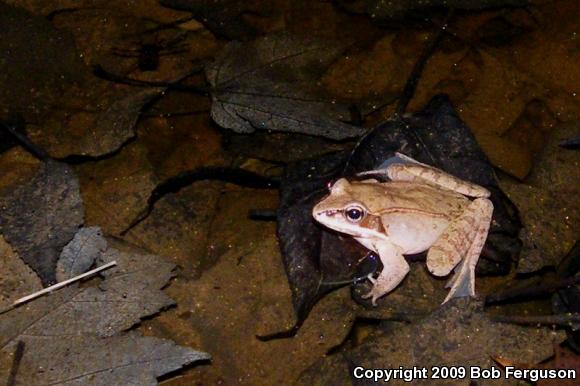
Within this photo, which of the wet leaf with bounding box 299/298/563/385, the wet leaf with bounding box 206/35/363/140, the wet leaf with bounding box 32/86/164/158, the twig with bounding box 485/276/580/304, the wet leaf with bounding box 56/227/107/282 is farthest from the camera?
the wet leaf with bounding box 32/86/164/158

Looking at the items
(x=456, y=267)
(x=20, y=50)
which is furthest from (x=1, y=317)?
(x=456, y=267)

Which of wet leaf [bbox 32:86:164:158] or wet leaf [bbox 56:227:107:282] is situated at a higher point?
wet leaf [bbox 32:86:164:158]

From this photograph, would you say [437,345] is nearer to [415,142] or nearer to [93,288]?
[415,142]

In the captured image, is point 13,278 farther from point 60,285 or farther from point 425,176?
point 425,176

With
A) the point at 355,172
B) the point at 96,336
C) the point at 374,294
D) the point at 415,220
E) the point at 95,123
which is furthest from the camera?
the point at 95,123

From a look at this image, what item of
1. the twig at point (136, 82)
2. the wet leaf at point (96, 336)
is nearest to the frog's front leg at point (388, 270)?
the wet leaf at point (96, 336)

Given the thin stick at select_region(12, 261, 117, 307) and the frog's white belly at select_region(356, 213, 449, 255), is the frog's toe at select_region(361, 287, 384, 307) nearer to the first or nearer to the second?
the frog's white belly at select_region(356, 213, 449, 255)

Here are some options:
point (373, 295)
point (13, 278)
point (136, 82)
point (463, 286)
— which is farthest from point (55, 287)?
point (463, 286)

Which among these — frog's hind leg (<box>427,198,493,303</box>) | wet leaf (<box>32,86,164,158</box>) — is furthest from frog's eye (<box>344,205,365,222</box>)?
wet leaf (<box>32,86,164,158</box>)
